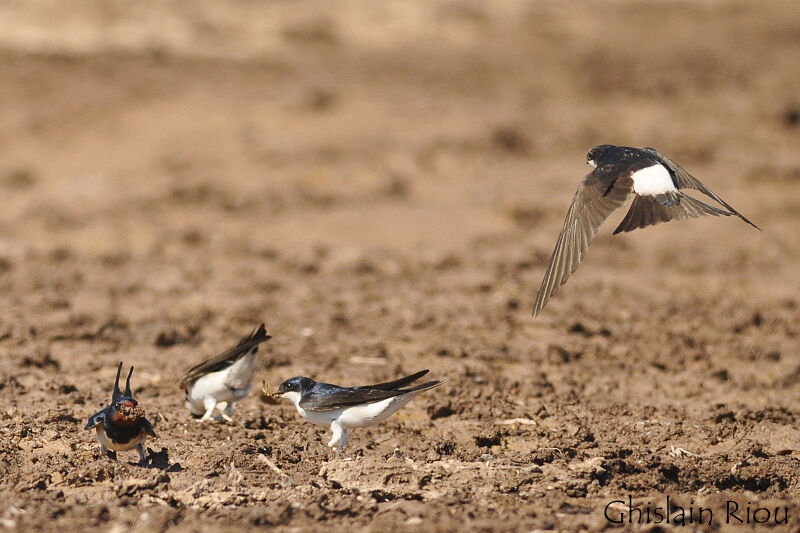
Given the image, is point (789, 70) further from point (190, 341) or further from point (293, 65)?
point (190, 341)

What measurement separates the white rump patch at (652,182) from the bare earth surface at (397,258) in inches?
48.0

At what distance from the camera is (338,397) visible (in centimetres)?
431

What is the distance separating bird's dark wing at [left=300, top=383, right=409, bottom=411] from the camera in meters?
4.26

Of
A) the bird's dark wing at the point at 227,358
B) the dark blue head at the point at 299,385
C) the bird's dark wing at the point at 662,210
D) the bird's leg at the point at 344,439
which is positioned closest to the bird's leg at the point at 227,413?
the bird's dark wing at the point at 227,358

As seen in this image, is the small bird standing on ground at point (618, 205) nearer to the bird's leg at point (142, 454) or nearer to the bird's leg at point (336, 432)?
the bird's leg at point (336, 432)

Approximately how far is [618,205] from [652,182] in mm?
313

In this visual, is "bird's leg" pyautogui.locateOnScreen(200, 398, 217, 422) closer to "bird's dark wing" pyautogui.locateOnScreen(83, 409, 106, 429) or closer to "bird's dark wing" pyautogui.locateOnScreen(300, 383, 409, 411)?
"bird's dark wing" pyautogui.locateOnScreen(300, 383, 409, 411)

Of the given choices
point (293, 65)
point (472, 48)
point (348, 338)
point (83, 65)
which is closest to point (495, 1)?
point (472, 48)

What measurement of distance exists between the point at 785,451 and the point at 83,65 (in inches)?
403

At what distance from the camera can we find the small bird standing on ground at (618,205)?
457 centimetres

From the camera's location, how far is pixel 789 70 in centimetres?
1310

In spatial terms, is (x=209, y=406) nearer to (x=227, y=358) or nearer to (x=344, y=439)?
(x=227, y=358)

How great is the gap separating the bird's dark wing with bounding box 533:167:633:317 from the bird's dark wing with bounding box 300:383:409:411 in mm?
860

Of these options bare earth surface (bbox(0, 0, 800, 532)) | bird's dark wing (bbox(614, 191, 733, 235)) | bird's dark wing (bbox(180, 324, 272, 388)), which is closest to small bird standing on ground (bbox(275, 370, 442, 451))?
bare earth surface (bbox(0, 0, 800, 532))
